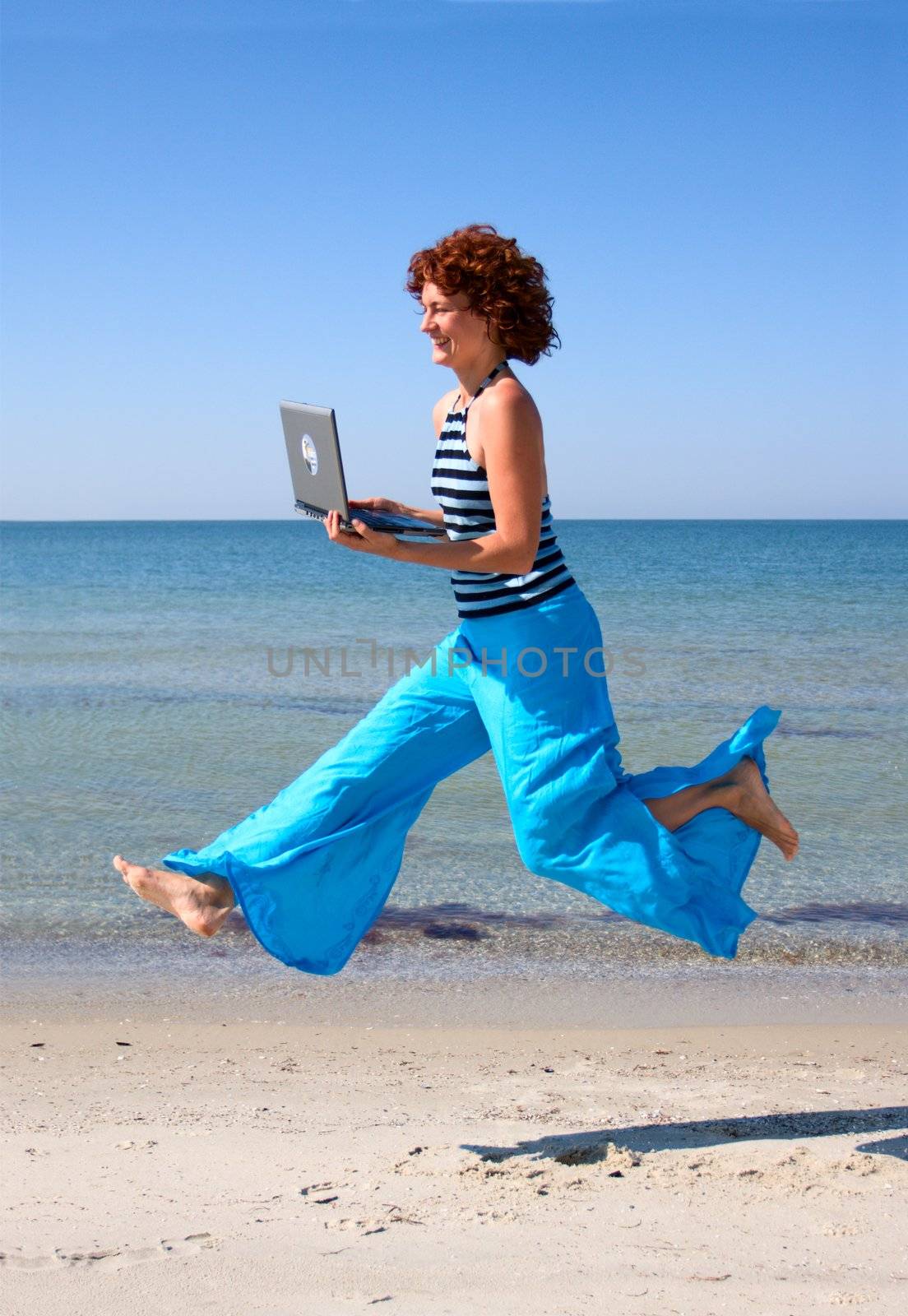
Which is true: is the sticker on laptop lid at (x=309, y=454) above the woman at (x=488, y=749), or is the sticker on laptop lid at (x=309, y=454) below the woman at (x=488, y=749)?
above

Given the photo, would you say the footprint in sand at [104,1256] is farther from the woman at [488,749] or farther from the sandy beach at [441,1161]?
the woman at [488,749]

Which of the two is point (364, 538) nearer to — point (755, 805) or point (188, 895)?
point (188, 895)

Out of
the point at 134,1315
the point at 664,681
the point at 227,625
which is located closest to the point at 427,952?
the point at 134,1315

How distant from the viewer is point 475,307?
3236 millimetres

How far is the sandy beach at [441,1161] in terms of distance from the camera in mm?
2586

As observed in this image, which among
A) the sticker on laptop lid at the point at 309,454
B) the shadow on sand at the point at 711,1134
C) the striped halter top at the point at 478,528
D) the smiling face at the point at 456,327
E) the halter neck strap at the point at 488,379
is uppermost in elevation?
the smiling face at the point at 456,327

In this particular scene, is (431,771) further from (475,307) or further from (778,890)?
(778,890)

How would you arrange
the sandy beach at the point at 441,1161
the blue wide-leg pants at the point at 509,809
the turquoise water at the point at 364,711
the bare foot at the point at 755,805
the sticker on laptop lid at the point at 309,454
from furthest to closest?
1. the turquoise water at the point at 364,711
2. the bare foot at the point at 755,805
3. the blue wide-leg pants at the point at 509,809
4. the sticker on laptop lid at the point at 309,454
5. the sandy beach at the point at 441,1161

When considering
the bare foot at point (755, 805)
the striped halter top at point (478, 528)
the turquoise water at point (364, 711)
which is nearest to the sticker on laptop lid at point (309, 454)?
the striped halter top at point (478, 528)

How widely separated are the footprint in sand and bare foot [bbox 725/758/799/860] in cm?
168

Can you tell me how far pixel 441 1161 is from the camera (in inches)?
128

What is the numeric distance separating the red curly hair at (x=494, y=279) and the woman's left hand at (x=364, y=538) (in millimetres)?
615

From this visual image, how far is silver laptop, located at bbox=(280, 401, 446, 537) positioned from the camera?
119 inches

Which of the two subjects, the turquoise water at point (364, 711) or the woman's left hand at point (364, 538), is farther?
the turquoise water at point (364, 711)
